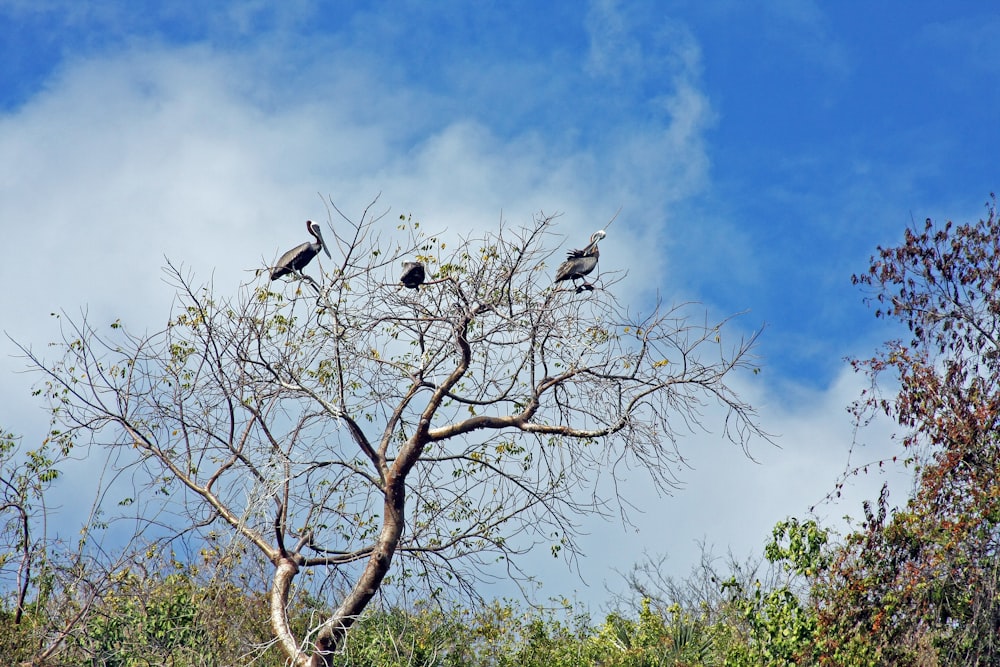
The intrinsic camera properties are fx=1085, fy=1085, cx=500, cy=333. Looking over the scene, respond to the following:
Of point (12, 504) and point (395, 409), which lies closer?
point (395, 409)

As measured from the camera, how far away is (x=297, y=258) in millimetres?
9828

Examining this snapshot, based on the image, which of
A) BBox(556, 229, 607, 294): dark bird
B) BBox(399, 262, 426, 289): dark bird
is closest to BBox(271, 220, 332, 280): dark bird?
BBox(399, 262, 426, 289): dark bird

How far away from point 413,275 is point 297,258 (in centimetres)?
112

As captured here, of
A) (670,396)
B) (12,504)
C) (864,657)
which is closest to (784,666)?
(864,657)

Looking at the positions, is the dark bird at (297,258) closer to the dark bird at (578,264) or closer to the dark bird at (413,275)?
the dark bird at (413,275)

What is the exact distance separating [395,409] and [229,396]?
1.68 m

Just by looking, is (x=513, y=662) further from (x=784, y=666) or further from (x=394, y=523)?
(x=394, y=523)

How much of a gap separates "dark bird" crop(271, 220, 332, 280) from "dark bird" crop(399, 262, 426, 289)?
2.58 feet

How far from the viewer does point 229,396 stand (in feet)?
33.4

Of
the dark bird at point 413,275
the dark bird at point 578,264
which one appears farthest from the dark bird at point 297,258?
the dark bird at point 578,264

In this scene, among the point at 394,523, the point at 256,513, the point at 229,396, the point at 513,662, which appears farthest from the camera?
the point at 513,662

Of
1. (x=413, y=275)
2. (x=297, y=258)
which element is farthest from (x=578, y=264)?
(x=297, y=258)

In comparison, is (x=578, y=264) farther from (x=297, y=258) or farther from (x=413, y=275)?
(x=297, y=258)

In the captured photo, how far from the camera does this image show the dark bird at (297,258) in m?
9.81
